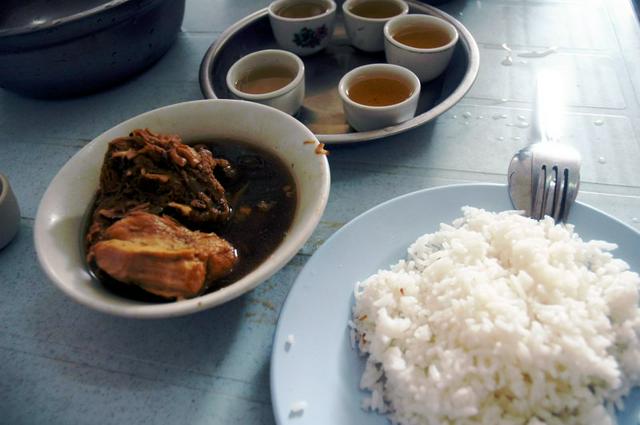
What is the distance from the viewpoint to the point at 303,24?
1985 millimetres

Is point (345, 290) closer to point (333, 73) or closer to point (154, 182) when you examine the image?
point (154, 182)

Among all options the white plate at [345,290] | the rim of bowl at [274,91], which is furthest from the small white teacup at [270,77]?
the white plate at [345,290]

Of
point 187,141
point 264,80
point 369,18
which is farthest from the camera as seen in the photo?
point 369,18

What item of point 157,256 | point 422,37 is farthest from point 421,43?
point 157,256

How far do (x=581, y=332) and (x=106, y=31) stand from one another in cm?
179

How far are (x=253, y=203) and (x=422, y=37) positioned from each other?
113 cm

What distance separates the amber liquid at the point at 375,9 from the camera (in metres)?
2.08

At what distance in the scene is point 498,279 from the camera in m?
1.07

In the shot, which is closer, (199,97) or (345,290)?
(345,290)

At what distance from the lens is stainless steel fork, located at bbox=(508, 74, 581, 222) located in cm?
126

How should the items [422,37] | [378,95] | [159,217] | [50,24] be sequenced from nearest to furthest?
[159,217], [50,24], [378,95], [422,37]

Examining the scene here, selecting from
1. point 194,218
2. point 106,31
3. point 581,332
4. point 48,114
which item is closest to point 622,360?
point 581,332

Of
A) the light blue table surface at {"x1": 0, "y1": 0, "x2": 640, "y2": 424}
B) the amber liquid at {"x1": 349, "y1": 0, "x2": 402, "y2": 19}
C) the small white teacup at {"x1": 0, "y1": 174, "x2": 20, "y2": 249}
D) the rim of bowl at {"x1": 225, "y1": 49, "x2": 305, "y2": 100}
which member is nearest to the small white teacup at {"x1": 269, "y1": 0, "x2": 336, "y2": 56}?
the amber liquid at {"x1": 349, "y1": 0, "x2": 402, "y2": 19}

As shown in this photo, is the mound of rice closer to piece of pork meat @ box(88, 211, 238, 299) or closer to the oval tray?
piece of pork meat @ box(88, 211, 238, 299)
